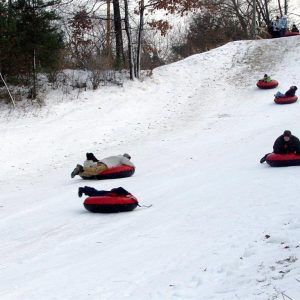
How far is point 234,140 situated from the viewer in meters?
14.3

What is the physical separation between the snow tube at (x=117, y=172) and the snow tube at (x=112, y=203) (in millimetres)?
2894

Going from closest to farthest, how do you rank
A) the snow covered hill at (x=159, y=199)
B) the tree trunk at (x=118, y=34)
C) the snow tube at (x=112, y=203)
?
→ the snow covered hill at (x=159, y=199)
the snow tube at (x=112, y=203)
the tree trunk at (x=118, y=34)

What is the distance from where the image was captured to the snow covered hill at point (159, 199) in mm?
4859

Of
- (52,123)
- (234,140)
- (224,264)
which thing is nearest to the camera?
(224,264)

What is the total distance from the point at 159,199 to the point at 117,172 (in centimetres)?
260

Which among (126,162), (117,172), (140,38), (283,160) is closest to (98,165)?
(117,172)

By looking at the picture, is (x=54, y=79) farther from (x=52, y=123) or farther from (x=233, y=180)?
(x=233, y=180)

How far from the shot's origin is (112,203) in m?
8.09

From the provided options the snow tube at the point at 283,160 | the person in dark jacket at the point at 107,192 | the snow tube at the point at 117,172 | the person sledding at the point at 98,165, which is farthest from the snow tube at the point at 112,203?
the snow tube at the point at 283,160

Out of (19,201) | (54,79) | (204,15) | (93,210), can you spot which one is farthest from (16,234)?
(204,15)

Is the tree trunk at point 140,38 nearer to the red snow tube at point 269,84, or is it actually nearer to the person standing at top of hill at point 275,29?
the red snow tube at point 269,84

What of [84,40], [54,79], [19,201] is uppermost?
[84,40]

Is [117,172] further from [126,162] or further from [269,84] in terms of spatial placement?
[269,84]

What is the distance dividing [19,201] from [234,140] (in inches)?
259
